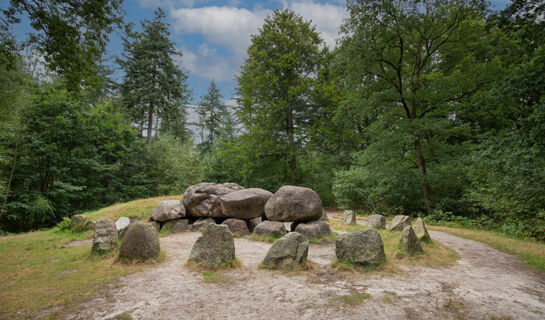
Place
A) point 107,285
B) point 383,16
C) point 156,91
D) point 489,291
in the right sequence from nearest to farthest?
point 489,291, point 107,285, point 383,16, point 156,91

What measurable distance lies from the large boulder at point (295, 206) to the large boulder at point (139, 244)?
12.6 feet

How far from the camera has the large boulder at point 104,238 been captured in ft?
19.8

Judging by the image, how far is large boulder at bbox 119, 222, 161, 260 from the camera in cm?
548

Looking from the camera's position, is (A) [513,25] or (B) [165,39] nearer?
(A) [513,25]

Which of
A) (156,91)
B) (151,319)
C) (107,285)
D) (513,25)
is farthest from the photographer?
(156,91)

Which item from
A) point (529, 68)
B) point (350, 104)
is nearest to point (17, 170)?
point (350, 104)

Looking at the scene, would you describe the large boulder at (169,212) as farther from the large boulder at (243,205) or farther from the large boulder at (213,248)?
the large boulder at (213,248)

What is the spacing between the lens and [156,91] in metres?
22.1

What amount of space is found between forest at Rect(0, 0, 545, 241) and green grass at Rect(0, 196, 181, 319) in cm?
435

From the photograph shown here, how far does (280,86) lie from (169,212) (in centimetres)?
1122

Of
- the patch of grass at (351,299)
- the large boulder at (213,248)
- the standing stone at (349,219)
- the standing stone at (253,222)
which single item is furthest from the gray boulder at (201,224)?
the patch of grass at (351,299)

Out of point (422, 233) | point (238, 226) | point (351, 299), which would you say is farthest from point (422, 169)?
point (351, 299)

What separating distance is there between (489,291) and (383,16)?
11217mm

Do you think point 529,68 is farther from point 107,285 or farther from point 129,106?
point 129,106
